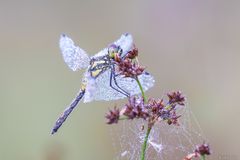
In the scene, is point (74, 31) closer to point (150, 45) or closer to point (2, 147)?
point (150, 45)

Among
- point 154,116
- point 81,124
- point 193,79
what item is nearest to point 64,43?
point 154,116

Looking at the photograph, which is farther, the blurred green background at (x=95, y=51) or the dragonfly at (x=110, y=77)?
the blurred green background at (x=95, y=51)

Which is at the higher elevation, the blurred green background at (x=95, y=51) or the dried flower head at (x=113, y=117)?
the blurred green background at (x=95, y=51)

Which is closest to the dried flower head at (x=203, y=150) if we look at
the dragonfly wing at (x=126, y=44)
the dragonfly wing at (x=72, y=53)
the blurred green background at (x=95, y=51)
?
the dragonfly wing at (x=126, y=44)

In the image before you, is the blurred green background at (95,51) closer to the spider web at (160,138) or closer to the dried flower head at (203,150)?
the spider web at (160,138)

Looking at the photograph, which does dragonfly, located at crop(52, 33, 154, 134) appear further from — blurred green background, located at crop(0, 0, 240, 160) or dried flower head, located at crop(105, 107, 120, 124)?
blurred green background, located at crop(0, 0, 240, 160)

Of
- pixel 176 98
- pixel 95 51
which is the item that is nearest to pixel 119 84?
pixel 176 98

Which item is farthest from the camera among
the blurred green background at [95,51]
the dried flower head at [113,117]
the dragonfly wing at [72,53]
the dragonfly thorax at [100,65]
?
the blurred green background at [95,51]
